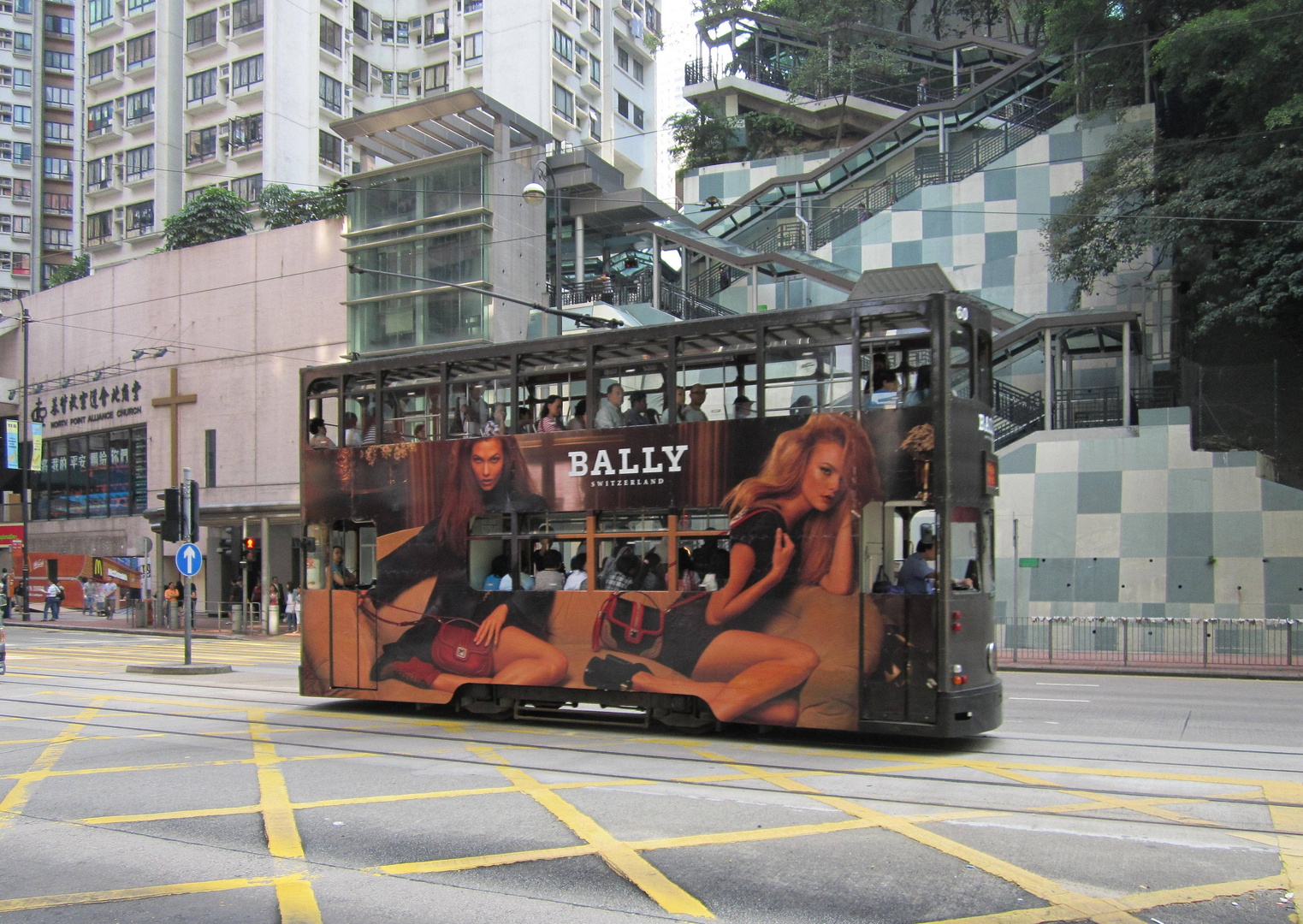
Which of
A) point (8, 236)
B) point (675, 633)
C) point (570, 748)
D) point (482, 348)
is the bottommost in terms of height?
point (570, 748)

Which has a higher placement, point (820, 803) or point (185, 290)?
point (185, 290)

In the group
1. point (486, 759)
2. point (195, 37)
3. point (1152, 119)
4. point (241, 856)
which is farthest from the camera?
point (195, 37)

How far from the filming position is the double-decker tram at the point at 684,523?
964cm

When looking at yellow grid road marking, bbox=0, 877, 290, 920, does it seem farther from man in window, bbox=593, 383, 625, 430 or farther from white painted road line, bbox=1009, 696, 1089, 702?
white painted road line, bbox=1009, 696, 1089, 702

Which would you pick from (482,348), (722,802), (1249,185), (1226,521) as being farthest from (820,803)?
(1249,185)

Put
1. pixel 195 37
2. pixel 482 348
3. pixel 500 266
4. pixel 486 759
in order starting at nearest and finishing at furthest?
1. pixel 486 759
2. pixel 482 348
3. pixel 500 266
4. pixel 195 37

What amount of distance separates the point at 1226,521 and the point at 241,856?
22.2 meters

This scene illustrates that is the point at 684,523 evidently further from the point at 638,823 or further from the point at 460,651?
the point at 638,823

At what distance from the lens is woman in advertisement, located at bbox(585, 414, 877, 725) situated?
9.81 m

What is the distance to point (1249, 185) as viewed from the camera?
2412 cm

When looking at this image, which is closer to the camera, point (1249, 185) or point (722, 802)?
point (722, 802)

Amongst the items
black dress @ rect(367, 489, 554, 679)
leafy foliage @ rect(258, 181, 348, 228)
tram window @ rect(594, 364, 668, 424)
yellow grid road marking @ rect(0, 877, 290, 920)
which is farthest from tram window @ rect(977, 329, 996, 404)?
leafy foliage @ rect(258, 181, 348, 228)

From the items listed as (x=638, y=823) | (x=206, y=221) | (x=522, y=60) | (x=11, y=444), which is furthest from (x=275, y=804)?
(x=522, y=60)

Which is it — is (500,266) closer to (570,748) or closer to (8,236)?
(570,748)
